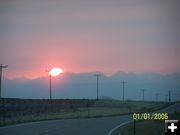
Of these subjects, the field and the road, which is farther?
the field

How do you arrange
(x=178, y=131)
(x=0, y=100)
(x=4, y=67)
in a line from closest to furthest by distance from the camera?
(x=178, y=131), (x=4, y=67), (x=0, y=100)

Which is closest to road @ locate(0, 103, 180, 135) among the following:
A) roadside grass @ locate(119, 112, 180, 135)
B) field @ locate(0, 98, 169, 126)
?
roadside grass @ locate(119, 112, 180, 135)

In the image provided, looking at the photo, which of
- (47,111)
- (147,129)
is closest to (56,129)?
(147,129)

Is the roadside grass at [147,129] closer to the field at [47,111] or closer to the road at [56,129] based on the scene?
the road at [56,129]

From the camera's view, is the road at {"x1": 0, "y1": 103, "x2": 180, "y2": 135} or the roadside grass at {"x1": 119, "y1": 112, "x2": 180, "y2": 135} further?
the roadside grass at {"x1": 119, "y1": 112, "x2": 180, "y2": 135}

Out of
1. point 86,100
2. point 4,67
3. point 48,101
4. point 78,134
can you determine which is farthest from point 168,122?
point 86,100

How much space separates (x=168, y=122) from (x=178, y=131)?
1.08ft

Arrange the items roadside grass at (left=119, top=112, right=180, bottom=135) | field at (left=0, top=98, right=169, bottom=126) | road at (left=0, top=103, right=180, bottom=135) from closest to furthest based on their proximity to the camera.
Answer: road at (left=0, top=103, right=180, bottom=135) < roadside grass at (left=119, top=112, right=180, bottom=135) < field at (left=0, top=98, right=169, bottom=126)

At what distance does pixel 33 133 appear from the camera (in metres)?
26.6

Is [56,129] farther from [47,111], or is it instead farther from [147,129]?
[47,111]

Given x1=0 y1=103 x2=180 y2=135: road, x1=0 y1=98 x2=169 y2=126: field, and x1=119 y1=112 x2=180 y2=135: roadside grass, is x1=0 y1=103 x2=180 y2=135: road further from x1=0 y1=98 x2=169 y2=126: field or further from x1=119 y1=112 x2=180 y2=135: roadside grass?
x1=0 y1=98 x2=169 y2=126: field

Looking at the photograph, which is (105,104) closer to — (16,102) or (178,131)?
(16,102)

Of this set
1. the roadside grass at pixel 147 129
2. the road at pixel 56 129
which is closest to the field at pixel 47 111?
the road at pixel 56 129

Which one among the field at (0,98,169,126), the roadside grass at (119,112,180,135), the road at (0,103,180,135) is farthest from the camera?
the field at (0,98,169,126)
